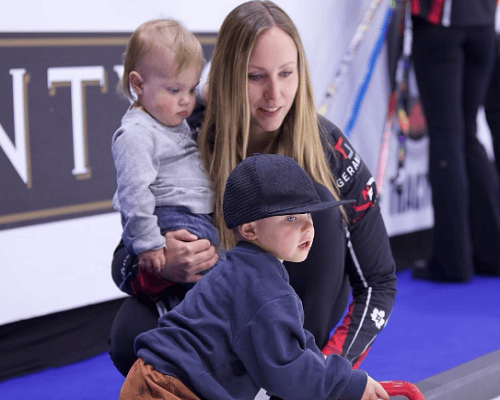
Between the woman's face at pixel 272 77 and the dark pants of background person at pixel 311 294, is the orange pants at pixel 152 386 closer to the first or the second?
the dark pants of background person at pixel 311 294

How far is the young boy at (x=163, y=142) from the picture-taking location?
63.9 inches

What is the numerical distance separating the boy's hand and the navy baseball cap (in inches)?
11.7

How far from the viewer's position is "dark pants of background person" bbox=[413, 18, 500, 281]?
3.51 meters

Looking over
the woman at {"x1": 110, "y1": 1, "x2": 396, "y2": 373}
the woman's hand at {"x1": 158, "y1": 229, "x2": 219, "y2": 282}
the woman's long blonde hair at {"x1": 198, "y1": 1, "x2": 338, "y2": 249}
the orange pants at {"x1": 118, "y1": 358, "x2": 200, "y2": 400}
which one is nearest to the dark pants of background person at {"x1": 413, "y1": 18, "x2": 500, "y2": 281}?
the woman at {"x1": 110, "y1": 1, "x2": 396, "y2": 373}

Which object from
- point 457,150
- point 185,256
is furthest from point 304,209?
point 457,150

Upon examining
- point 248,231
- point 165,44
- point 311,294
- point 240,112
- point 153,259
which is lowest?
point 311,294

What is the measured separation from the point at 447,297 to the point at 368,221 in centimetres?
185

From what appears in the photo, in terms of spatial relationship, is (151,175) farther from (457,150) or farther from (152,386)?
(457,150)

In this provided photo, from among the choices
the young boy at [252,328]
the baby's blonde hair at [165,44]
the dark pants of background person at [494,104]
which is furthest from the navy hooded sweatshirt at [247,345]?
the dark pants of background person at [494,104]

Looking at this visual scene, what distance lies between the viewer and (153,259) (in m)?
1.60

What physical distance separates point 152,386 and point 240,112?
633 mm

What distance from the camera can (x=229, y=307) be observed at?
1.28 metres

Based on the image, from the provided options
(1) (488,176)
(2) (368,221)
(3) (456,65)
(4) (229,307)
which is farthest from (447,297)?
(4) (229,307)

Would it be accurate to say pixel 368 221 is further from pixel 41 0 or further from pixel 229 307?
pixel 41 0
